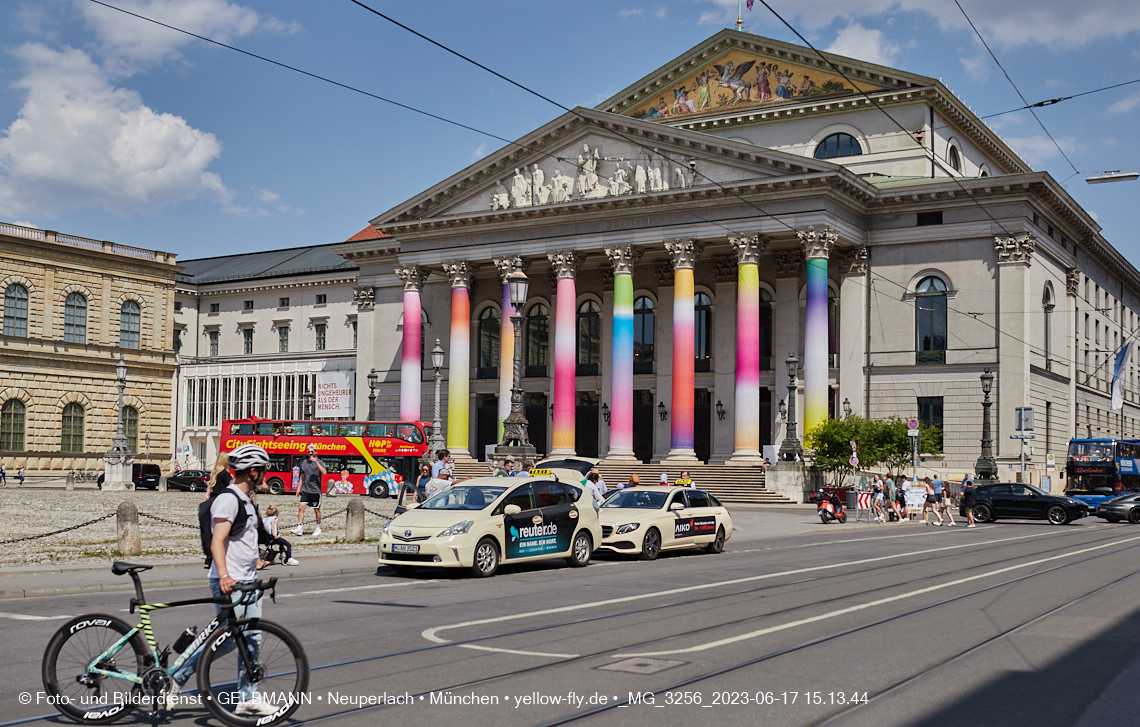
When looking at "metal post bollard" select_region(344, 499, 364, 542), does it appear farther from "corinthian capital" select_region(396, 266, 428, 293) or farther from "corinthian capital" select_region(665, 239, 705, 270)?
"corinthian capital" select_region(396, 266, 428, 293)

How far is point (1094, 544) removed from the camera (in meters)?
27.5

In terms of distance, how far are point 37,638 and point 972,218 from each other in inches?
1873

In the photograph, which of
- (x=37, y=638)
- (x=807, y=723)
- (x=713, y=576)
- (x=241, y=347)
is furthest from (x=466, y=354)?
(x=807, y=723)

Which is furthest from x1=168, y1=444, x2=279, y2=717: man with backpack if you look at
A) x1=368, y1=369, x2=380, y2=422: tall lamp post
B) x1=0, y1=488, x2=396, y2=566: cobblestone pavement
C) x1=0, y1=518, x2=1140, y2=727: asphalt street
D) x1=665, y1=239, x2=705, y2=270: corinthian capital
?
x1=368, y1=369, x2=380, y2=422: tall lamp post

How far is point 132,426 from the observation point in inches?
3017

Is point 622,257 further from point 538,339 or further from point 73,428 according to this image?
point 73,428

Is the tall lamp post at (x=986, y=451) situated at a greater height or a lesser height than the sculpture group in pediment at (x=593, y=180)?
lesser

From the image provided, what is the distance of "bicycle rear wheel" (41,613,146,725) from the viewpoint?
24.1ft

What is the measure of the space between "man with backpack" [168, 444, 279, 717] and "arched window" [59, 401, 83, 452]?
2782 inches

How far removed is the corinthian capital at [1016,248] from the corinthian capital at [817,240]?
7754mm

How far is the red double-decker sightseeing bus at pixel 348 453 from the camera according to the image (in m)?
51.7

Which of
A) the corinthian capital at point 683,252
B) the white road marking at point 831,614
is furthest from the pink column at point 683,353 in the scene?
the white road marking at point 831,614

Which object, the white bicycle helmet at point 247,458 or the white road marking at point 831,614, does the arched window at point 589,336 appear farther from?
the white bicycle helmet at point 247,458

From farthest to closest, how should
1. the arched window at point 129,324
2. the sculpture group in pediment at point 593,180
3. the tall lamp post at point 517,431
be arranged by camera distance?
the arched window at point 129,324 < the sculpture group in pediment at point 593,180 < the tall lamp post at point 517,431
